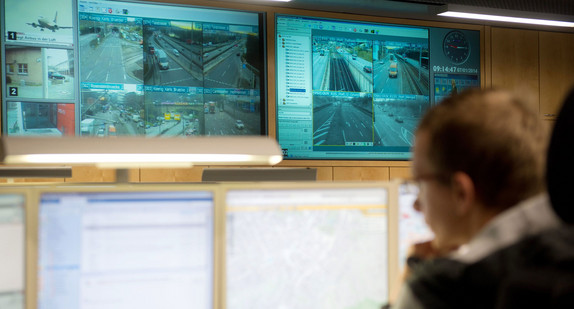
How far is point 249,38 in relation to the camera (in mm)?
3656

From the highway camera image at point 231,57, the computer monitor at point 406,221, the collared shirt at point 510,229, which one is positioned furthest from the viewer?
the highway camera image at point 231,57

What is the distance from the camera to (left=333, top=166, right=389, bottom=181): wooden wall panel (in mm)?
3846

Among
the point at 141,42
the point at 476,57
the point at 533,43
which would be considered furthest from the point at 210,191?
the point at 533,43

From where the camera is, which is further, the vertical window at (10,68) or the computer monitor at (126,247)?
the vertical window at (10,68)

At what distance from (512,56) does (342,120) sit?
154cm

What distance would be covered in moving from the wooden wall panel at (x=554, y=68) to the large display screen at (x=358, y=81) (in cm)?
70

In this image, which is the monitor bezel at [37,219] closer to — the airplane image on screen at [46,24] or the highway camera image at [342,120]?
the airplane image on screen at [46,24]

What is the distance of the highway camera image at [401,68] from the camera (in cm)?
395

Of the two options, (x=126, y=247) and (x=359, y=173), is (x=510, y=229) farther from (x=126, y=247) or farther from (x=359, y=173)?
(x=359, y=173)

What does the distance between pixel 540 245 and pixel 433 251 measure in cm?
62

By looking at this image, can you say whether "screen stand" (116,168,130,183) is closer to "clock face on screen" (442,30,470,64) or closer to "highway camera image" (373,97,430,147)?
"highway camera image" (373,97,430,147)

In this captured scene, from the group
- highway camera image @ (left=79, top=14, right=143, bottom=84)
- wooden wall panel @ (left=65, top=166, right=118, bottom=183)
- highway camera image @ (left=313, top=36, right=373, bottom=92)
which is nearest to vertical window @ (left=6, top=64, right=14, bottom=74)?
highway camera image @ (left=79, top=14, right=143, bottom=84)

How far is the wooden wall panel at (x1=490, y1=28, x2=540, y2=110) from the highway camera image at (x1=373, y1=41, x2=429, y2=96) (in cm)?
63

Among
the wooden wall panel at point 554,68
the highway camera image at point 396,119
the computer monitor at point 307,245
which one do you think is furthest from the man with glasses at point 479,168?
the wooden wall panel at point 554,68
